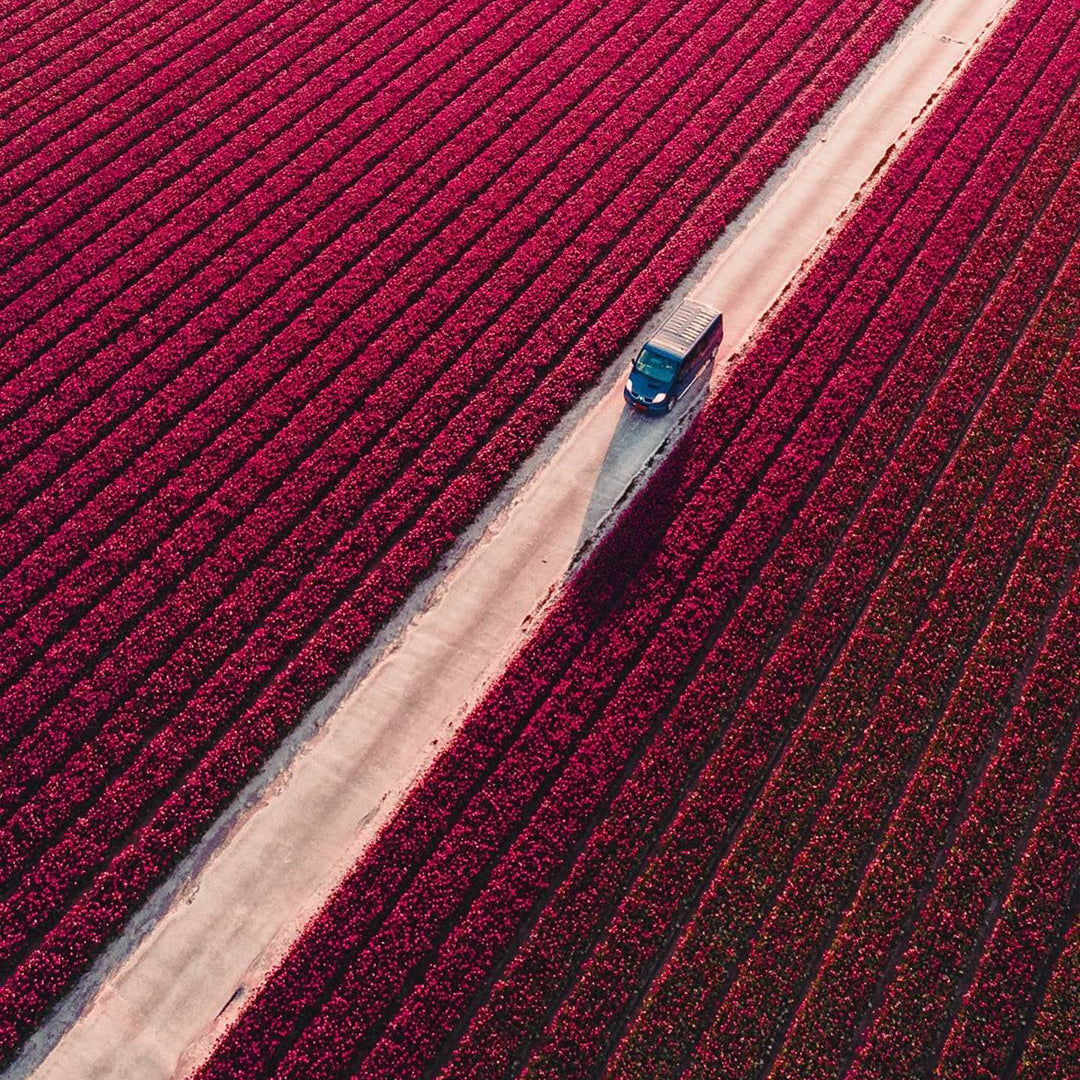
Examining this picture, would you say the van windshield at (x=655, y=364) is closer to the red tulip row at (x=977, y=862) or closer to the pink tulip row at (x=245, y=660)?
the pink tulip row at (x=245, y=660)

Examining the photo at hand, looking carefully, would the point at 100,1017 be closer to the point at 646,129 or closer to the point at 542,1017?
the point at 542,1017

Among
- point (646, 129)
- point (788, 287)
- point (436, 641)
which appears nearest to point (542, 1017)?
point (436, 641)

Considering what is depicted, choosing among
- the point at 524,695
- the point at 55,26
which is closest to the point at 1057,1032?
the point at 524,695

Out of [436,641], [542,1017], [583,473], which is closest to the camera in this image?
[542,1017]

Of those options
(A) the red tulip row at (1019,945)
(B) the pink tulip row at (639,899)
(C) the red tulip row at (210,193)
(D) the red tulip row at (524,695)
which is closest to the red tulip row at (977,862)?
(A) the red tulip row at (1019,945)

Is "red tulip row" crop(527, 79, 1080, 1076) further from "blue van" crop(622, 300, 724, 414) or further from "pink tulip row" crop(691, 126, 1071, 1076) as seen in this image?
"blue van" crop(622, 300, 724, 414)
